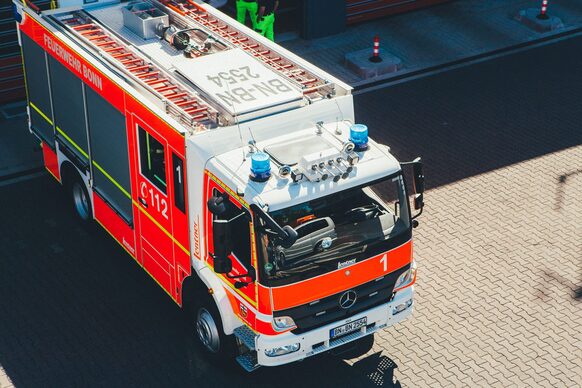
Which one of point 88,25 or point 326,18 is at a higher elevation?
point 88,25

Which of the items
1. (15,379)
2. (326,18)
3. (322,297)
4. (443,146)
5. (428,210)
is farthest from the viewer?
(326,18)

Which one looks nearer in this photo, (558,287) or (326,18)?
(558,287)

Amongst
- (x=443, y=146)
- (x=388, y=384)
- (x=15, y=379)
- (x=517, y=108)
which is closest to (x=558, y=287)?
(x=388, y=384)

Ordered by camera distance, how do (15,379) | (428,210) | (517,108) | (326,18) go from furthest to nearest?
(326,18)
(517,108)
(428,210)
(15,379)

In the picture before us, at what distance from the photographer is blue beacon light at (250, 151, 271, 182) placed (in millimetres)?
10039

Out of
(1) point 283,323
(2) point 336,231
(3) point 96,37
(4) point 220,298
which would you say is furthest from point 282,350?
(3) point 96,37

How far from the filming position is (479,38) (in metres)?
21.0

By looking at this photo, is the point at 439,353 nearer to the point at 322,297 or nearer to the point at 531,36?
the point at 322,297

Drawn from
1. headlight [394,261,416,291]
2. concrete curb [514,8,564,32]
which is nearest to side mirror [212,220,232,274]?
headlight [394,261,416,291]

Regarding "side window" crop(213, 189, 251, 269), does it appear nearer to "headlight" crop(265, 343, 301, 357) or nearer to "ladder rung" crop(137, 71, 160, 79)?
"headlight" crop(265, 343, 301, 357)

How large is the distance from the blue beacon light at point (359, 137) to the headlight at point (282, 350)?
2.36 metres

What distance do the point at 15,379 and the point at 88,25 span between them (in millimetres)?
5098

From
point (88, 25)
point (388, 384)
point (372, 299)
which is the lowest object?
point (388, 384)

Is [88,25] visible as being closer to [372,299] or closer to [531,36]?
[372,299]
